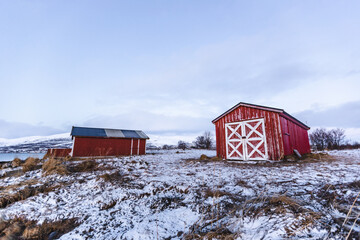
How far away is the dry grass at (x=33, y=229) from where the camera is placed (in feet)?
8.23

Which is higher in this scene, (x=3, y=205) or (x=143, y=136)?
(x=143, y=136)

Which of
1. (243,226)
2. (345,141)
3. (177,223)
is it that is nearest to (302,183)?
(243,226)

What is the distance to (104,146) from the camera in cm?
1925

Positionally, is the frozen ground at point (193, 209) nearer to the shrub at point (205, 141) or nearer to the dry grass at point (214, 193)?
the dry grass at point (214, 193)

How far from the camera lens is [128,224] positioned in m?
2.65

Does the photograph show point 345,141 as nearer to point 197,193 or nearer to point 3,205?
point 197,193

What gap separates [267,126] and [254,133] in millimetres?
871

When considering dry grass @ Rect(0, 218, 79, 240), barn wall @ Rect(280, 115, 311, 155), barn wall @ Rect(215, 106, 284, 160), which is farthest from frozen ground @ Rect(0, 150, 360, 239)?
barn wall @ Rect(280, 115, 311, 155)

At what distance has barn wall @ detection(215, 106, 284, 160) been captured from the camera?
371 inches

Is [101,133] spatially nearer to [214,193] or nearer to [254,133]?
[254,133]

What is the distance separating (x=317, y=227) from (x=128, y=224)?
2652mm

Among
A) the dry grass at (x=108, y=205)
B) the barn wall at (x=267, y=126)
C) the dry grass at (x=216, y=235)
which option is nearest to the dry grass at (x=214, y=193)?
the dry grass at (x=216, y=235)

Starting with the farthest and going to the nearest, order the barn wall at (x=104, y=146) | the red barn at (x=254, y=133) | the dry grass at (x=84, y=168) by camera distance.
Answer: the barn wall at (x=104, y=146)
the red barn at (x=254, y=133)
the dry grass at (x=84, y=168)

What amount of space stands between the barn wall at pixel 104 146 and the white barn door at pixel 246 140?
14.0 metres
